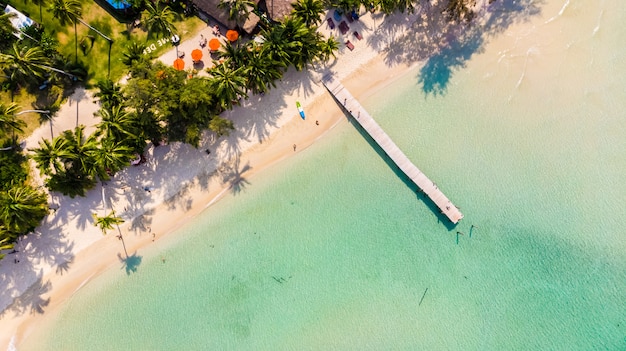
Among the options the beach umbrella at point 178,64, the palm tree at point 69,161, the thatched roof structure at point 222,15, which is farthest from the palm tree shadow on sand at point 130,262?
the thatched roof structure at point 222,15

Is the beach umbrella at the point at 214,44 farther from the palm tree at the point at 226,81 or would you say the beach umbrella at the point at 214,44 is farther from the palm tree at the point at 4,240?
the palm tree at the point at 4,240

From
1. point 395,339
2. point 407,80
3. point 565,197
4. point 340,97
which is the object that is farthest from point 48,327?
point 565,197

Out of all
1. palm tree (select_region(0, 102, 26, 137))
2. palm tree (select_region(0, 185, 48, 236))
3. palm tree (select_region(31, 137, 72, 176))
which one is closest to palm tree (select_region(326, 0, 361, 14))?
palm tree (select_region(31, 137, 72, 176))

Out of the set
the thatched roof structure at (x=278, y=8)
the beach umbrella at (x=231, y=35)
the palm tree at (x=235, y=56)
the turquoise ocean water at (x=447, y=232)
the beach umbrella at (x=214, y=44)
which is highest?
the beach umbrella at (x=214, y=44)

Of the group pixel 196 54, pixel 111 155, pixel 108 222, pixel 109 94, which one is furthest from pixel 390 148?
pixel 108 222

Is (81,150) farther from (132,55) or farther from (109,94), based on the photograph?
(132,55)

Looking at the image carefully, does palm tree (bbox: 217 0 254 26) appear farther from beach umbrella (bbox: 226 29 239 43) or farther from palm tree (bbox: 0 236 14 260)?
palm tree (bbox: 0 236 14 260)

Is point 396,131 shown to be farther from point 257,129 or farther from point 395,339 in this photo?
point 395,339
